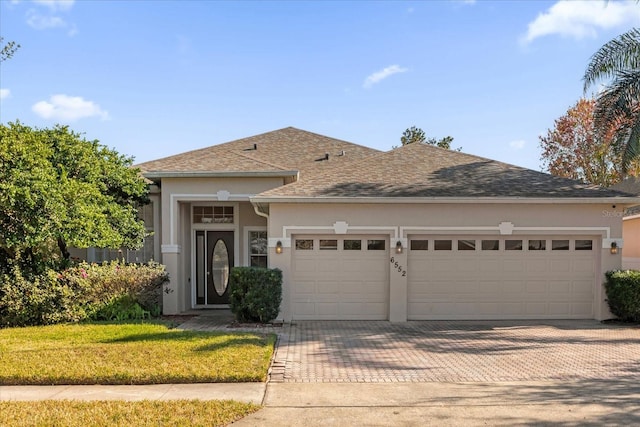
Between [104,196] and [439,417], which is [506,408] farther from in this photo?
[104,196]

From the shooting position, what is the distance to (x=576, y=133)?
1123 inches

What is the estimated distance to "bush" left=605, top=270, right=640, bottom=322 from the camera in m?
10.6

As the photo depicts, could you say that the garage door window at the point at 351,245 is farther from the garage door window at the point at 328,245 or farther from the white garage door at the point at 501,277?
the white garage door at the point at 501,277

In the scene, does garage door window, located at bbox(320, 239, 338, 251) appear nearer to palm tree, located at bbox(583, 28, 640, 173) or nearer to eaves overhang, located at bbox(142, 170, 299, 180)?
eaves overhang, located at bbox(142, 170, 299, 180)

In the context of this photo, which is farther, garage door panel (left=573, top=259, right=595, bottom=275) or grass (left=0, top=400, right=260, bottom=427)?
garage door panel (left=573, top=259, right=595, bottom=275)

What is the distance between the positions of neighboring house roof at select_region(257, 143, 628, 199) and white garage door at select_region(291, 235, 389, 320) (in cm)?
121

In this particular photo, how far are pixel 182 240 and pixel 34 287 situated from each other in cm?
368

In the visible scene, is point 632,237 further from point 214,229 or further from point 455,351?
point 214,229

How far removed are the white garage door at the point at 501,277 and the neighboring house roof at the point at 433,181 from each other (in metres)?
1.14

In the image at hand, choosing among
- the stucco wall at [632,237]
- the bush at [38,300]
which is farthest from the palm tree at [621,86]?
the bush at [38,300]

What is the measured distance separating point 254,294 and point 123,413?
203 inches

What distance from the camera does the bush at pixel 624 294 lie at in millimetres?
10609

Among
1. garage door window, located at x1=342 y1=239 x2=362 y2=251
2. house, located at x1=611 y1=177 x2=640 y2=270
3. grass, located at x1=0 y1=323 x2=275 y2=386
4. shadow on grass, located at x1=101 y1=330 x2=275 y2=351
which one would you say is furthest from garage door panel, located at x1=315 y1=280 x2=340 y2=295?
house, located at x1=611 y1=177 x2=640 y2=270

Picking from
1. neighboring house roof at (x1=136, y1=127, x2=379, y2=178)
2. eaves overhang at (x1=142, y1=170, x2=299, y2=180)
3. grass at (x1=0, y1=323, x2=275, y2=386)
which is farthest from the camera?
neighboring house roof at (x1=136, y1=127, x2=379, y2=178)
